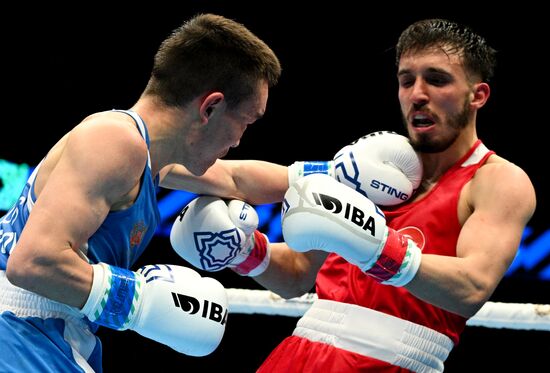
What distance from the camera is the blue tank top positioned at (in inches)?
85.9

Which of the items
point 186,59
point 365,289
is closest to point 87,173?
point 186,59

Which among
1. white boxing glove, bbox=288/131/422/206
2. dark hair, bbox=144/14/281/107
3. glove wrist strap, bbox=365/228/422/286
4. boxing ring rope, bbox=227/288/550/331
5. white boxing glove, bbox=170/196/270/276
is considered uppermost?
dark hair, bbox=144/14/281/107

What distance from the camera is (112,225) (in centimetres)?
221

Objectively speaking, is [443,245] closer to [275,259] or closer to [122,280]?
[275,259]

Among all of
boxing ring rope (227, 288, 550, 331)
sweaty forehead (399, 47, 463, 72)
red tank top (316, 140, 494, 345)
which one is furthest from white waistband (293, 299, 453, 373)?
boxing ring rope (227, 288, 550, 331)

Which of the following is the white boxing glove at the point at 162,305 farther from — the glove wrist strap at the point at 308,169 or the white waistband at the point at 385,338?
the glove wrist strap at the point at 308,169

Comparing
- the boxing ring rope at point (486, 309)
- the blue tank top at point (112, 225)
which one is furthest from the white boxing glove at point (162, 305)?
the boxing ring rope at point (486, 309)

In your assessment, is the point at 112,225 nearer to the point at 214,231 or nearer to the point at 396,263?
the point at 214,231

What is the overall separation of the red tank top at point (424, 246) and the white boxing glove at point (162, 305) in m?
0.47

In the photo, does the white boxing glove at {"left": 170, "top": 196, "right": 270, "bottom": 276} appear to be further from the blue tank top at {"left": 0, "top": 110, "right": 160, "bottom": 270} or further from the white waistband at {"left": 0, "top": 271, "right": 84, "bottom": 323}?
the white waistband at {"left": 0, "top": 271, "right": 84, "bottom": 323}

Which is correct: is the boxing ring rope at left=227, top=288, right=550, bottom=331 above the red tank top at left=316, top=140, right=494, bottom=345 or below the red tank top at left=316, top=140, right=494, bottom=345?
below

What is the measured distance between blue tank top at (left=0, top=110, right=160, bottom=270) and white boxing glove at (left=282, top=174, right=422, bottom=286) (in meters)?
0.40

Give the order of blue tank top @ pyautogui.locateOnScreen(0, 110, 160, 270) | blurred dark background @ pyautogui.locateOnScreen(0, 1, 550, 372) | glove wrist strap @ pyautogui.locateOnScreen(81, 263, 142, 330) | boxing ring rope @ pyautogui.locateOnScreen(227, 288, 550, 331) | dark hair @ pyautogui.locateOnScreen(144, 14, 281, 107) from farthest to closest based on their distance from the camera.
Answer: blurred dark background @ pyautogui.locateOnScreen(0, 1, 550, 372)
boxing ring rope @ pyautogui.locateOnScreen(227, 288, 550, 331)
dark hair @ pyautogui.locateOnScreen(144, 14, 281, 107)
blue tank top @ pyautogui.locateOnScreen(0, 110, 160, 270)
glove wrist strap @ pyautogui.locateOnScreen(81, 263, 142, 330)

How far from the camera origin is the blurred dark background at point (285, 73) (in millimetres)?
4707
